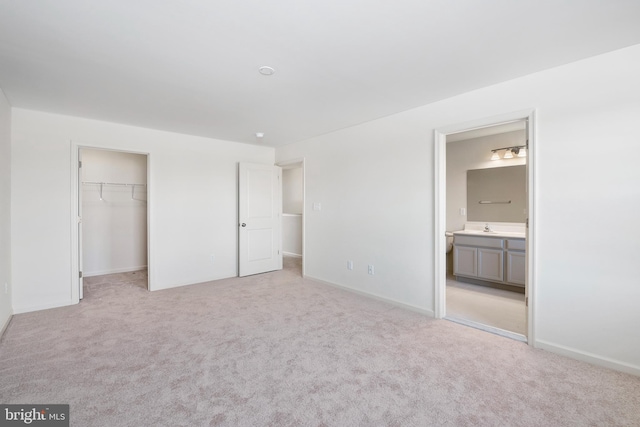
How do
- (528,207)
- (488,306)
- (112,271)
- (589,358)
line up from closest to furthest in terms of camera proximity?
(589,358), (528,207), (488,306), (112,271)

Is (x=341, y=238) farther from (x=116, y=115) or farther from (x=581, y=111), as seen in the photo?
(x=116, y=115)

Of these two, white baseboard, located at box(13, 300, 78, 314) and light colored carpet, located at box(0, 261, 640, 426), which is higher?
white baseboard, located at box(13, 300, 78, 314)

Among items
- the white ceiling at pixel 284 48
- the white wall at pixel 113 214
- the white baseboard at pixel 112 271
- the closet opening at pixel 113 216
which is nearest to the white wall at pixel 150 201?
the white ceiling at pixel 284 48

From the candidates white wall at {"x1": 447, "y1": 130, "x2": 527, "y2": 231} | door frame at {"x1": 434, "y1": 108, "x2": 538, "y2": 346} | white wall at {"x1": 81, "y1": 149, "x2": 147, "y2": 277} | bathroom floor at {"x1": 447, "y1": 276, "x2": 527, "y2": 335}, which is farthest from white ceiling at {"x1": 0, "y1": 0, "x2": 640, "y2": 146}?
bathroom floor at {"x1": 447, "y1": 276, "x2": 527, "y2": 335}

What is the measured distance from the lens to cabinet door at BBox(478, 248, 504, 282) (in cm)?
433

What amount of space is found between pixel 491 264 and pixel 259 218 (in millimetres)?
3868

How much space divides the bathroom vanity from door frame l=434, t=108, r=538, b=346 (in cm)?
161

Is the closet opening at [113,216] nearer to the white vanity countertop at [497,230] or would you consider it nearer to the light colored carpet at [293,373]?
the light colored carpet at [293,373]

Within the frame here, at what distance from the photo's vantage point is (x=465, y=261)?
4.72m

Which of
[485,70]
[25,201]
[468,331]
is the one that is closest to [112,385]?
[25,201]

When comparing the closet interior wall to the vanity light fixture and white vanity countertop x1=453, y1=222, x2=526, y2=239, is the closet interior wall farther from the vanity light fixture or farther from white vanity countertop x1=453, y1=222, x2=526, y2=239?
the vanity light fixture

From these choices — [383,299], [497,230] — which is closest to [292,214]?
[383,299]

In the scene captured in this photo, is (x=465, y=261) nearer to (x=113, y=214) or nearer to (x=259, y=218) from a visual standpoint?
(x=259, y=218)

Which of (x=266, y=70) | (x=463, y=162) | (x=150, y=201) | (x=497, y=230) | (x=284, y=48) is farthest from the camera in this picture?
(x=463, y=162)
